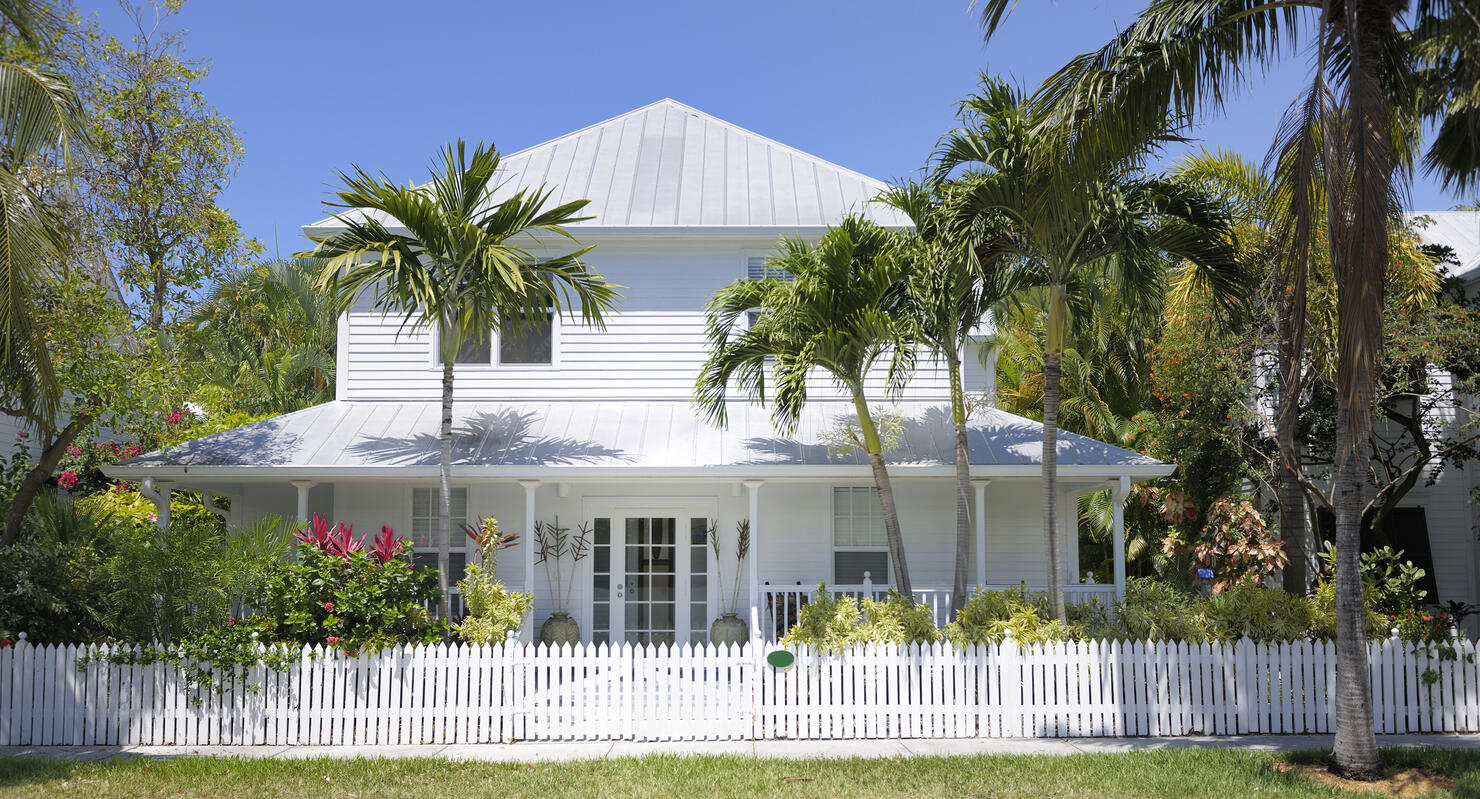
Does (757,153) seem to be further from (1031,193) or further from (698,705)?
(698,705)

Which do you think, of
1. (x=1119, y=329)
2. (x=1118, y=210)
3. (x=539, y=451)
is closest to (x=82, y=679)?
(x=539, y=451)

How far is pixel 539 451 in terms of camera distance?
12.9 meters

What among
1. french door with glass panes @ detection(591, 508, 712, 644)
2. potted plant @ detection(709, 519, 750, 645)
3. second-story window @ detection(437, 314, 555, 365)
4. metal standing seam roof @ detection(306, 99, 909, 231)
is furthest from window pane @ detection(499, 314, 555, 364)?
potted plant @ detection(709, 519, 750, 645)

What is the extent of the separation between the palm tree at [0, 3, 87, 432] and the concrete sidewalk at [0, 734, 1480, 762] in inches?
130

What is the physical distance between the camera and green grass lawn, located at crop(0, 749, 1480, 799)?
762 centimetres

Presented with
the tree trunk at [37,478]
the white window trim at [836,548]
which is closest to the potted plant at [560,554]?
the white window trim at [836,548]

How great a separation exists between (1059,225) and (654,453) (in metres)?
5.65

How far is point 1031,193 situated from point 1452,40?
3569mm

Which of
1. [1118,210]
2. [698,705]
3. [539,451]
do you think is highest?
[1118,210]

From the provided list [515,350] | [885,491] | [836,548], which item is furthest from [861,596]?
[515,350]

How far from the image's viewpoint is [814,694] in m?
9.87

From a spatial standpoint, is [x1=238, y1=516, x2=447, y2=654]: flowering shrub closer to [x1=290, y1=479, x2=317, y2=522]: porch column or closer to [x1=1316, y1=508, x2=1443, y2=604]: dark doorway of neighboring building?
[x1=290, y1=479, x2=317, y2=522]: porch column

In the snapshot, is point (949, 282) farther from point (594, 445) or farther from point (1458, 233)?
point (1458, 233)

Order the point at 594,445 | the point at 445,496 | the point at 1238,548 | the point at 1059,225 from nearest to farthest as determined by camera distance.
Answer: the point at 1059,225 → the point at 445,496 → the point at 594,445 → the point at 1238,548
